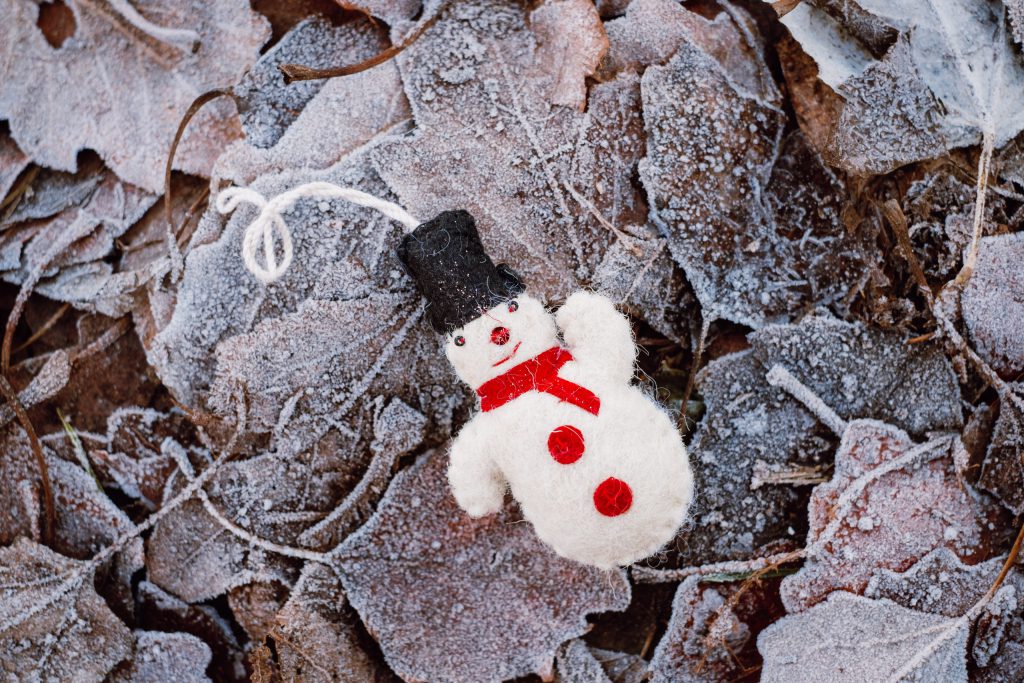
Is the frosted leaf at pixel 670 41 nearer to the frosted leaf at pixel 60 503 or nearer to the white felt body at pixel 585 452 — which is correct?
the white felt body at pixel 585 452

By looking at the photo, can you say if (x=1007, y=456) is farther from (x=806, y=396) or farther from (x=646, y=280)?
(x=646, y=280)

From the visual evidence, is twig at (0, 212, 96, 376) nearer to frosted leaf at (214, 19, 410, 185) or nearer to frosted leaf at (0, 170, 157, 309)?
frosted leaf at (0, 170, 157, 309)

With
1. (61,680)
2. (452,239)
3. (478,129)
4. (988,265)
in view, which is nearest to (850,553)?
(988,265)

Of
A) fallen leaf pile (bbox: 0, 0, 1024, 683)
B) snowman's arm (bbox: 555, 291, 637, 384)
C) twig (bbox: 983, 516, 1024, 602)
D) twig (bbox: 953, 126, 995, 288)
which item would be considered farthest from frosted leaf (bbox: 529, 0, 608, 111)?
twig (bbox: 983, 516, 1024, 602)

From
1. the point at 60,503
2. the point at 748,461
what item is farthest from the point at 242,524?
the point at 748,461

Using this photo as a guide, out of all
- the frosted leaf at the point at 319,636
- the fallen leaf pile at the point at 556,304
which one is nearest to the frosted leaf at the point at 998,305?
the fallen leaf pile at the point at 556,304
